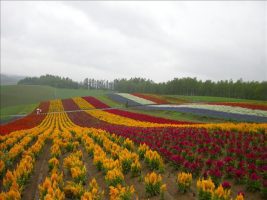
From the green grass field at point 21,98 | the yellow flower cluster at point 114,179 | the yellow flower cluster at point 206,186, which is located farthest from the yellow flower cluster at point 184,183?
the green grass field at point 21,98

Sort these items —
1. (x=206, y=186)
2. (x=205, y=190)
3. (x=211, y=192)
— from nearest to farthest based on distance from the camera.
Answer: (x=211, y=192) → (x=205, y=190) → (x=206, y=186)

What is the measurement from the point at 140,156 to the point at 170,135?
298 cm

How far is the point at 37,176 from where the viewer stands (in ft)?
34.2

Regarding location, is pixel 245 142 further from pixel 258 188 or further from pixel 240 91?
pixel 240 91

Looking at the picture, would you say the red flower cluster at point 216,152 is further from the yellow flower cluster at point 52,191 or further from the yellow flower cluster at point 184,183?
the yellow flower cluster at point 52,191

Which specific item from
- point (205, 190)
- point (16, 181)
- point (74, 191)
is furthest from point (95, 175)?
point (205, 190)

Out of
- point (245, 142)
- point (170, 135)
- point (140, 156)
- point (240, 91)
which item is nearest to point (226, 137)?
point (245, 142)

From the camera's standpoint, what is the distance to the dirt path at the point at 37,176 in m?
8.81

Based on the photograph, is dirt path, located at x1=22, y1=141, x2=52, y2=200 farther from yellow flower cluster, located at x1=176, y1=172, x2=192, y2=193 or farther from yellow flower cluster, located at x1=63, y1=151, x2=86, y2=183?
yellow flower cluster, located at x1=176, y1=172, x2=192, y2=193

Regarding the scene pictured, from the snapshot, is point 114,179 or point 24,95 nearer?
point 114,179

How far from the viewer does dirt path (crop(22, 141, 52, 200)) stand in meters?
8.81

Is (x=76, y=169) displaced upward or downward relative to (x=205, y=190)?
downward

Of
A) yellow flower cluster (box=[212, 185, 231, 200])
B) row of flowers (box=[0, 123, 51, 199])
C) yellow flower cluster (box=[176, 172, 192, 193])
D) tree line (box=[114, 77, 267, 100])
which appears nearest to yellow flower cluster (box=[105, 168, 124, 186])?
yellow flower cluster (box=[176, 172, 192, 193])

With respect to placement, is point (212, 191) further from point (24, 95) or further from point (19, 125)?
point (24, 95)
